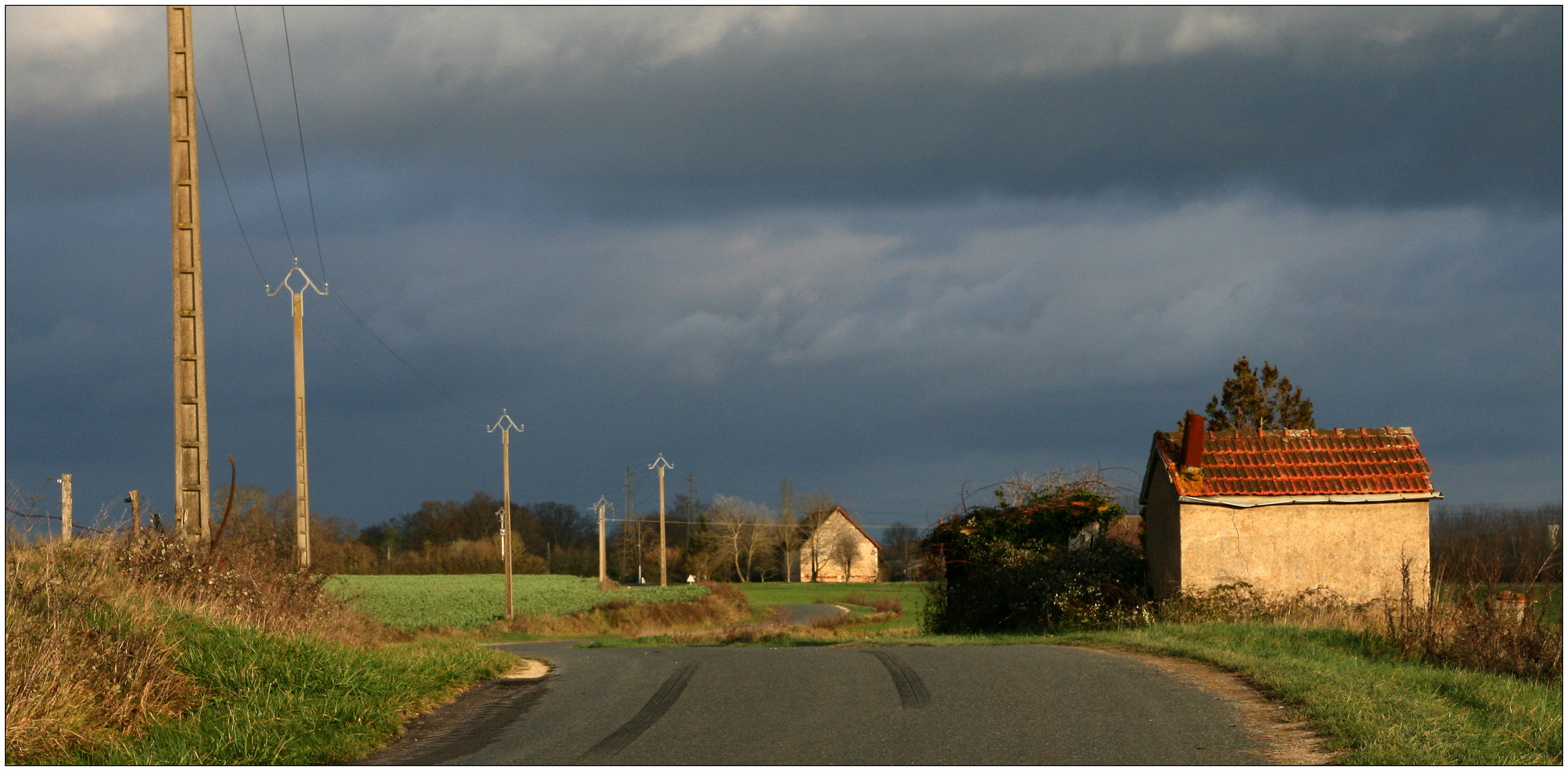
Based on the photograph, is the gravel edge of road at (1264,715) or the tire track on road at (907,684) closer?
the gravel edge of road at (1264,715)

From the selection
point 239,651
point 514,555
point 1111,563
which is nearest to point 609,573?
point 514,555

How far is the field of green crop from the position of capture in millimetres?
45688

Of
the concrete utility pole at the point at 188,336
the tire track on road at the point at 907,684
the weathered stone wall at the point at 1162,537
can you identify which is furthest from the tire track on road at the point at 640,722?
the weathered stone wall at the point at 1162,537

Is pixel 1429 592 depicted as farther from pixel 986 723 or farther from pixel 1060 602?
pixel 986 723

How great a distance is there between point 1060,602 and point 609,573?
102328mm

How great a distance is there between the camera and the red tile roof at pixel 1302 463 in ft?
70.2

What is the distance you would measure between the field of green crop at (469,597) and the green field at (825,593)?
9.55 meters

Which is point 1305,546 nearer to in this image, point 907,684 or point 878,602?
point 907,684

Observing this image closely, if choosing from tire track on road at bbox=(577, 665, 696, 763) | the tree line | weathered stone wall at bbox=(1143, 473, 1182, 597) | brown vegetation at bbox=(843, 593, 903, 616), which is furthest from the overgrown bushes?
the tree line

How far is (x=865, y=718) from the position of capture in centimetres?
1016

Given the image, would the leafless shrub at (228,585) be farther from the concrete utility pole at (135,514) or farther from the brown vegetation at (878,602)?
the brown vegetation at (878,602)

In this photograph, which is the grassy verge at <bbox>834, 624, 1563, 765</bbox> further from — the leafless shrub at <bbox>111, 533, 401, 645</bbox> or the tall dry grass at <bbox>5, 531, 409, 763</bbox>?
the leafless shrub at <bbox>111, 533, 401, 645</bbox>

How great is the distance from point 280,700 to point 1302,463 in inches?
727

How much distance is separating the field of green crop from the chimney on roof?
2473cm
